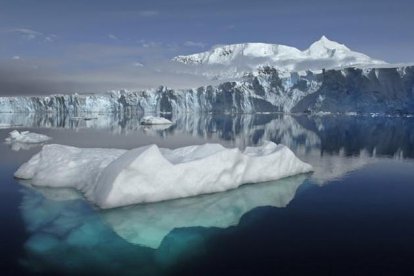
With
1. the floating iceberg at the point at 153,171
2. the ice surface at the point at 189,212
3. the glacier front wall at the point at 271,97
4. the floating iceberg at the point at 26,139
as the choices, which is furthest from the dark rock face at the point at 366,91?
the ice surface at the point at 189,212

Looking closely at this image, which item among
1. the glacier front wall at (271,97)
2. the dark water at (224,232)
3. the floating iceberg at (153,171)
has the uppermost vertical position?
the glacier front wall at (271,97)

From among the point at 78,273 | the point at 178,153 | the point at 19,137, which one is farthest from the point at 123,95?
the point at 78,273

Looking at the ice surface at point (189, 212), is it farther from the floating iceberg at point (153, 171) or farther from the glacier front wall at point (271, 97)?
the glacier front wall at point (271, 97)

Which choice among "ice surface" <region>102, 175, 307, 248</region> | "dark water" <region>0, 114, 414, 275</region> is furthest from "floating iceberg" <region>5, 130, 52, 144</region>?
"ice surface" <region>102, 175, 307, 248</region>

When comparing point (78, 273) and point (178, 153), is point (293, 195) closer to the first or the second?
point (178, 153)

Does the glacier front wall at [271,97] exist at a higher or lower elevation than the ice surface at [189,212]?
higher

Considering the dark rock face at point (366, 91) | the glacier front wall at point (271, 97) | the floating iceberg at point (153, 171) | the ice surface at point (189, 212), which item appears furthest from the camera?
the glacier front wall at point (271, 97)

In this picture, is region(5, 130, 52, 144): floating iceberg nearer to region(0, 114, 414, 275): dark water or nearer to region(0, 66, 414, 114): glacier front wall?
region(0, 114, 414, 275): dark water
